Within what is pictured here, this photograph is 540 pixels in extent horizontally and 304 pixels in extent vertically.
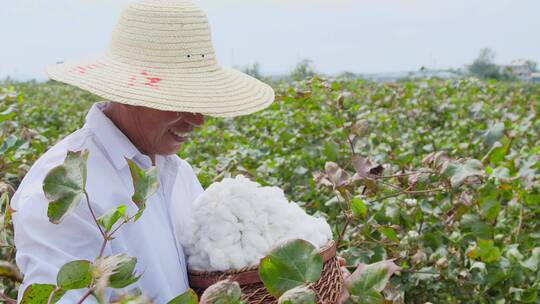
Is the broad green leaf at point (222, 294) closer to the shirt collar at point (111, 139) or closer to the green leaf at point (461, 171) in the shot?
the shirt collar at point (111, 139)

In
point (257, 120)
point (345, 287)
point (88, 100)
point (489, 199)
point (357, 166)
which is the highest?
point (345, 287)

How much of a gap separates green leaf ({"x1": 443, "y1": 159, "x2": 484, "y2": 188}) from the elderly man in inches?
17.9

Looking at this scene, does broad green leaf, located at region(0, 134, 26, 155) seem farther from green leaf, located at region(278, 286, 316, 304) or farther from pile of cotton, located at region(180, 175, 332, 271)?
green leaf, located at region(278, 286, 316, 304)

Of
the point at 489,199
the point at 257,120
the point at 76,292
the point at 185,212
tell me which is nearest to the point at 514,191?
the point at 489,199

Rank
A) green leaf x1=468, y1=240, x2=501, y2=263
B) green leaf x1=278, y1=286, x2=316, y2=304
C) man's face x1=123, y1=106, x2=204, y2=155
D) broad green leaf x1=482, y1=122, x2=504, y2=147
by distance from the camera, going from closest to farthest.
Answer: green leaf x1=278, y1=286, x2=316, y2=304 < man's face x1=123, y1=106, x2=204, y2=155 < green leaf x1=468, y1=240, x2=501, y2=263 < broad green leaf x1=482, y1=122, x2=504, y2=147

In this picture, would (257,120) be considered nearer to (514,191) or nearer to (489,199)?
(514,191)

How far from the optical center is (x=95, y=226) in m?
1.19

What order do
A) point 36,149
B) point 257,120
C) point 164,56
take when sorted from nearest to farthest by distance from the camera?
1. point 164,56
2. point 36,149
3. point 257,120

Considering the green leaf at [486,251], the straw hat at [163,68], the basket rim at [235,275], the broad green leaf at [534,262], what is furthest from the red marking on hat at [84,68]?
the broad green leaf at [534,262]

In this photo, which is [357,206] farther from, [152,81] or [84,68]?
[84,68]

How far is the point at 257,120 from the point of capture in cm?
392

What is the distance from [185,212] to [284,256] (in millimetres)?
782

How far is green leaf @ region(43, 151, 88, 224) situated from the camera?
2.63 ft

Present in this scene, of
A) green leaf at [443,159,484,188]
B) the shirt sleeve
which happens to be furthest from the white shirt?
green leaf at [443,159,484,188]
